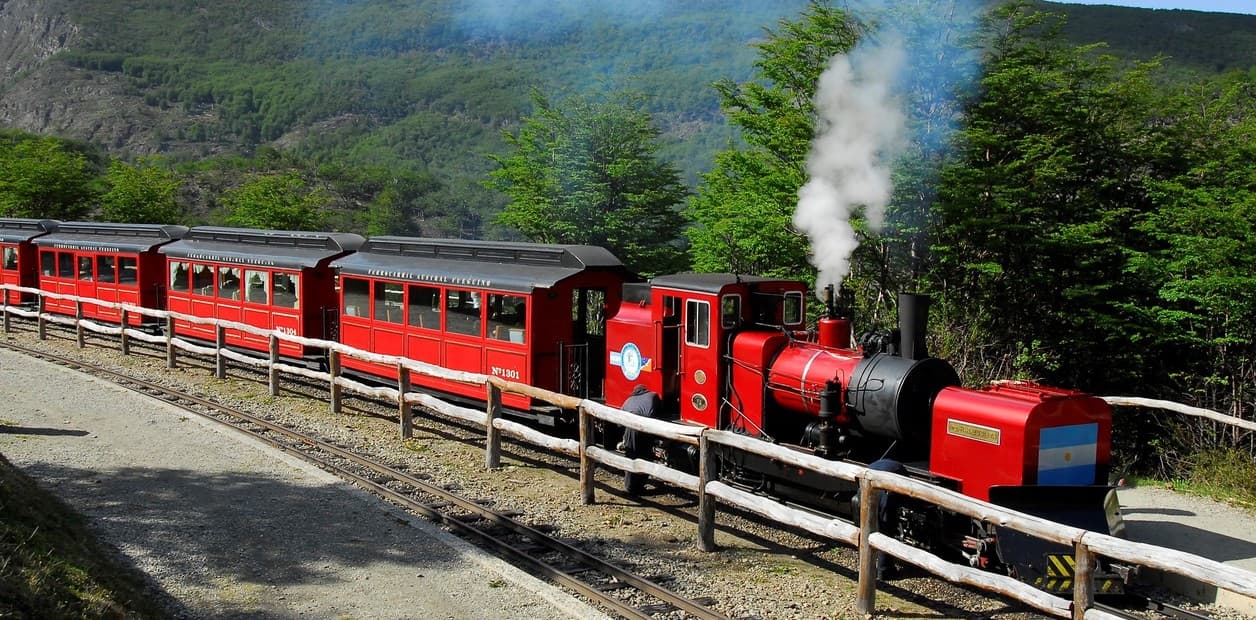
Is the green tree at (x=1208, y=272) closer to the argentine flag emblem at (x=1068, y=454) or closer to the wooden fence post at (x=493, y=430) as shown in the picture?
the argentine flag emblem at (x=1068, y=454)

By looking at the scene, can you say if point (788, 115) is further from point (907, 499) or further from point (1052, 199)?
point (907, 499)

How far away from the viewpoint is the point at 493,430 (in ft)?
36.2

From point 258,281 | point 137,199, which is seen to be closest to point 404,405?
point 258,281

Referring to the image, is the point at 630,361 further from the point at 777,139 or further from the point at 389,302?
the point at 777,139

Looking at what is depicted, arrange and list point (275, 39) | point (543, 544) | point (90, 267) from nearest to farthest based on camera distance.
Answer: point (543, 544)
point (90, 267)
point (275, 39)

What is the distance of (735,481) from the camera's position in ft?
31.8

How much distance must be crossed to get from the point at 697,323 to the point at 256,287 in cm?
1147

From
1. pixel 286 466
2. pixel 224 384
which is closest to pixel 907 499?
pixel 286 466

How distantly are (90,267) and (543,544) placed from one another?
1914 cm

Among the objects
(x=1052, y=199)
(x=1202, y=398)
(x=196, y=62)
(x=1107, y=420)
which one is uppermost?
(x=196, y=62)

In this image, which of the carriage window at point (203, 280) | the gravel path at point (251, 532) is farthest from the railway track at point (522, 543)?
the carriage window at point (203, 280)

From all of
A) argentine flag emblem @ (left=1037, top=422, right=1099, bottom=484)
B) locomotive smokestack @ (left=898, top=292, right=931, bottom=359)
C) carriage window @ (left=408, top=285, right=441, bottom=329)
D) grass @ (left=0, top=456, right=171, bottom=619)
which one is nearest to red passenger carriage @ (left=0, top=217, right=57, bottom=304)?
carriage window @ (left=408, top=285, right=441, bottom=329)

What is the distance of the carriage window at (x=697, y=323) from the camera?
9.95 metres

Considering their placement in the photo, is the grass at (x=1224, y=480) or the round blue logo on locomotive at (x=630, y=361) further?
the round blue logo on locomotive at (x=630, y=361)
